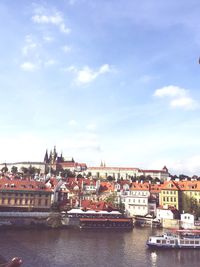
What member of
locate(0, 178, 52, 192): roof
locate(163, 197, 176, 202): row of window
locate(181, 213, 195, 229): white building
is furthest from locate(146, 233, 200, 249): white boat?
locate(0, 178, 52, 192): roof

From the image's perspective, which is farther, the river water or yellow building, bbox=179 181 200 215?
yellow building, bbox=179 181 200 215

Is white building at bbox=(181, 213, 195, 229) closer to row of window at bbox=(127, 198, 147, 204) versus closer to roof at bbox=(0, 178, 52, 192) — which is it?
row of window at bbox=(127, 198, 147, 204)

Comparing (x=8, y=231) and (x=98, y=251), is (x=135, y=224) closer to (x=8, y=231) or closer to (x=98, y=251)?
(x=8, y=231)

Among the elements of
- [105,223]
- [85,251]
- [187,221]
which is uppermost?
[187,221]

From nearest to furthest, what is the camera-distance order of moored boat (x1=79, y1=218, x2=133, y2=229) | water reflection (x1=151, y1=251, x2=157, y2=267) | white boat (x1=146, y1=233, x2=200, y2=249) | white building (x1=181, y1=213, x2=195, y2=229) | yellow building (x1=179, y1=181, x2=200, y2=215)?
water reflection (x1=151, y1=251, x2=157, y2=267)
white boat (x1=146, y1=233, x2=200, y2=249)
moored boat (x1=79, y1=218, x2=133, y2=229)
white building (x1=181, y1=213, x2=195, y2=229)
yellow building (x1=179, y1=181, x2=200, y2=215)

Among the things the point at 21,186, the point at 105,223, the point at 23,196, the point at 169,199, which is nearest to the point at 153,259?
the point at 105,223

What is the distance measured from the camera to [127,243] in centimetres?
5294

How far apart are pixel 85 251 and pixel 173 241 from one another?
1472 centimetres

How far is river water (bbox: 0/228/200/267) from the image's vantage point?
39406 mm

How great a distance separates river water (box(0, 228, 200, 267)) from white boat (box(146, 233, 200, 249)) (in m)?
1.21

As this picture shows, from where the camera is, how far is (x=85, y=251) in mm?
44969

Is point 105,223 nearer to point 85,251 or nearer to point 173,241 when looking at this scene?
point 173,241

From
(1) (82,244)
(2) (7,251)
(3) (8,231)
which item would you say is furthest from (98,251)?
(3) (8,231)

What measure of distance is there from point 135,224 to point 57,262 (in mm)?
46629
